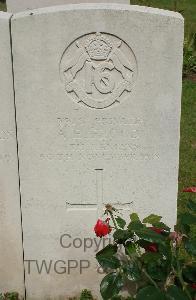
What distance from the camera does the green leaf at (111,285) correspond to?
2.69 metres

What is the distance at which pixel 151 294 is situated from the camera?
7.73 ft

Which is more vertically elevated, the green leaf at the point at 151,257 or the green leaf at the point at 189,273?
the green leaf at the point at 151,257

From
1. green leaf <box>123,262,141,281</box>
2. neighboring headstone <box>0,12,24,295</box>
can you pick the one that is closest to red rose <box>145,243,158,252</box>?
green leaf <box>123,262,141,281</box>

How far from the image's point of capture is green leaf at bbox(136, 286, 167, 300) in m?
2.33

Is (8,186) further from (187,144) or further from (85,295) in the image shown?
(187,144)

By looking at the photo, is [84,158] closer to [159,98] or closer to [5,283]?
[159,98]

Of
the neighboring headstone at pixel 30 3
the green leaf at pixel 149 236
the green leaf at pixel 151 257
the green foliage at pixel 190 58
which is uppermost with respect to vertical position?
the neighboring headstone at pixel 30 3

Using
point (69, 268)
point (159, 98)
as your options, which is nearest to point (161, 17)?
point (159, 98)

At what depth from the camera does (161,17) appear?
2.86 metres

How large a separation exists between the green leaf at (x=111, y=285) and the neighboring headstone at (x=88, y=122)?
2.19 ft

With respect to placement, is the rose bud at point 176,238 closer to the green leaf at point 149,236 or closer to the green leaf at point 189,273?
the green leaf at point 149,236

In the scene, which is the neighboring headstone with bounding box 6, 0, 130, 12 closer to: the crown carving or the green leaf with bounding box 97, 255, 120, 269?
the crown carving

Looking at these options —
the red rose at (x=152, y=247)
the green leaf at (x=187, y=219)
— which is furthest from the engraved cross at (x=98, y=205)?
the green leaf at (x=187, y=219)

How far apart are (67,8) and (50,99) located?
0.55 meters
